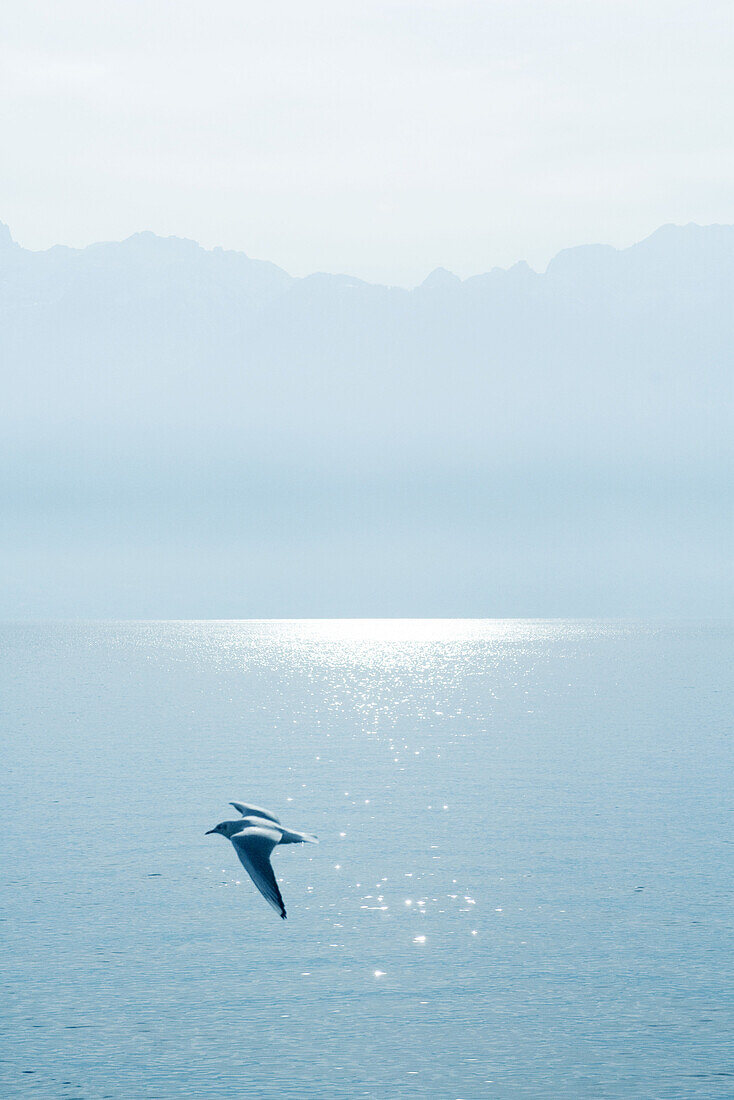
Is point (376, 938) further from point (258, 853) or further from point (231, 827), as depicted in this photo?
point (258, 853)

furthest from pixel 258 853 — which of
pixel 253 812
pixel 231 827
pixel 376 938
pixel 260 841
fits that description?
pixel 376 938

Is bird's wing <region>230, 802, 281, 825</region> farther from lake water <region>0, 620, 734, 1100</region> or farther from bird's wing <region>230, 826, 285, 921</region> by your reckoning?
lake water <region>0, 620, 734, 1100</region>

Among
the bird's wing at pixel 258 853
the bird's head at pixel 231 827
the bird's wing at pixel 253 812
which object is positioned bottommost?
the bird's wing at pixel 258 853

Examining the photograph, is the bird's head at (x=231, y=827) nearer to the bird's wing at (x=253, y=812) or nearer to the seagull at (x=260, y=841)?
the seagull at (x=260, y=841)

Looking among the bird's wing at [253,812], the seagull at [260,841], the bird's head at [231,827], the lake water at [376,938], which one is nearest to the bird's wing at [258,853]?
the seagull at [260,841]

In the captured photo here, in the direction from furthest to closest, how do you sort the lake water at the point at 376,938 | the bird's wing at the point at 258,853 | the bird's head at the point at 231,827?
the lake water at the point at 376,938
the bird's head at the point at 231,827
the bird's wing at the point at 258,853

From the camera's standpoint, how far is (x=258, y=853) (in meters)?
31.7

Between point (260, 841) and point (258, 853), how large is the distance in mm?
775

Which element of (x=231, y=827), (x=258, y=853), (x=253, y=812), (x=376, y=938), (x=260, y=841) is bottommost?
(x=258, y=853)

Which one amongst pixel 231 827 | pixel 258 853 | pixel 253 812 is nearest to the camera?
pixel 258 853

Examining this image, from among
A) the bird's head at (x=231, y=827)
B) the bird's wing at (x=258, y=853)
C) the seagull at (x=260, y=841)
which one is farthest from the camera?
the bird's head at (x=231, y=827)

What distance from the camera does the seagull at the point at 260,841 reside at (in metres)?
28.4

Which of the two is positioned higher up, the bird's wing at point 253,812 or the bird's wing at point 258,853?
the bird's wing at point 253,812

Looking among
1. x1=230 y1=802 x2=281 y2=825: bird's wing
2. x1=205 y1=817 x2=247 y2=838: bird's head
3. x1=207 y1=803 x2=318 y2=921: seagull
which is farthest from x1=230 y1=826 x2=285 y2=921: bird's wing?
x1=230 y1=802 x2=281 y2=825: bird's wing
